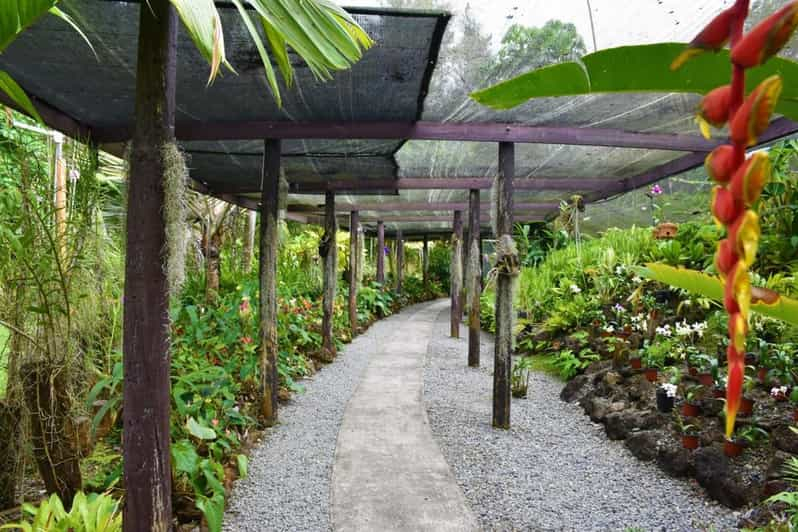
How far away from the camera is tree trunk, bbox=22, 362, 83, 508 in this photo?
7.17ft

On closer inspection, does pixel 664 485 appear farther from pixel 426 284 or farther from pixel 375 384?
pixel 426 284

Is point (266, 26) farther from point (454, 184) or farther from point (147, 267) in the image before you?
point (454, 184)

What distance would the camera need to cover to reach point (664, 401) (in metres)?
3.46

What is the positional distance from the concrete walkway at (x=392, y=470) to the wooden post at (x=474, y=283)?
1135 mm

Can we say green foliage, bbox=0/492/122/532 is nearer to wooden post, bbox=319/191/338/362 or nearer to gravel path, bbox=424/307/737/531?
gravel path, bbox=424/307/737/531

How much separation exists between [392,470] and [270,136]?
2.20 metres

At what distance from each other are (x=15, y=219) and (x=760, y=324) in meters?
4.23

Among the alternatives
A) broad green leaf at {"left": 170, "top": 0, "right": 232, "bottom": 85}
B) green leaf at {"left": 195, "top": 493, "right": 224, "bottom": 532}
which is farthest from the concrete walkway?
broad green leaf at {"left": 170, "top": 0, "right": 232, "bottom": 85}

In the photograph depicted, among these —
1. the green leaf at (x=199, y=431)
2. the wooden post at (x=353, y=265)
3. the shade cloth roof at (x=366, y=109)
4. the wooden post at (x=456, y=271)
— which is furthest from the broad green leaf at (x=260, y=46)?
the wooden post at (x=456, y=271)

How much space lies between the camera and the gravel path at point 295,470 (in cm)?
257

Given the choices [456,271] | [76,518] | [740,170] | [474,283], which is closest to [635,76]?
[740,170]

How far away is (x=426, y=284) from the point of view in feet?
53.1

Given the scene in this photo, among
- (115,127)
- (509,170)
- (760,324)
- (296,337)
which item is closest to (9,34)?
(115,127)

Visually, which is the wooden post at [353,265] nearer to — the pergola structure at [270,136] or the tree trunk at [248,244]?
the tree trunk at [248,244]
